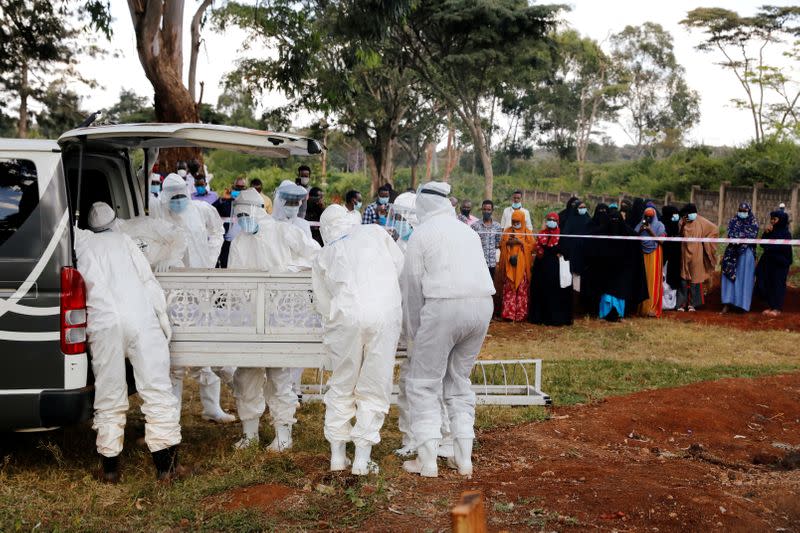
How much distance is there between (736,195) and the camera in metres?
22.5

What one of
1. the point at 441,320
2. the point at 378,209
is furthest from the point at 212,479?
the point at 378,209

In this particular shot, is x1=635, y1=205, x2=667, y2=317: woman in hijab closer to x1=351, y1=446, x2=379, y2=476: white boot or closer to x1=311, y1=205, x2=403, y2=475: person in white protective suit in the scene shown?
x1=311, y1=205, x2=403, y2=475: person in white protective suit

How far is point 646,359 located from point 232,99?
4488 cm

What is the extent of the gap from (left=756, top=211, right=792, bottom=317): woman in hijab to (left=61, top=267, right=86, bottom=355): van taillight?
11.3m

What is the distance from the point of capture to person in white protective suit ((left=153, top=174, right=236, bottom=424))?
23.4 feet

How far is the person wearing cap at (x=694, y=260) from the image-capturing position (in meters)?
14.2

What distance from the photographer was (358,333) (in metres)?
5.47

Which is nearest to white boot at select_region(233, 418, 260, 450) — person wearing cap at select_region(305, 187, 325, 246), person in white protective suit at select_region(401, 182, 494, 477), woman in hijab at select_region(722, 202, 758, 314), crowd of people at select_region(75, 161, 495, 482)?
crowd of people at select_region(75, 161, 495, 482)

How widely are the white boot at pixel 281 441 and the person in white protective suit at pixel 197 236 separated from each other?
2.53 feet

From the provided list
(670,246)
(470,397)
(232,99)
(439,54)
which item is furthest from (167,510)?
(232,99)

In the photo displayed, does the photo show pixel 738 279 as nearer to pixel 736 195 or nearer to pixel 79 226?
pixel 736 195

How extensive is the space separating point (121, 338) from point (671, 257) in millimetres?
10836

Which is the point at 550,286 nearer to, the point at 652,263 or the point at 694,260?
the point at 652,263

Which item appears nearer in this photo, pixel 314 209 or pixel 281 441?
pixel 281 441
